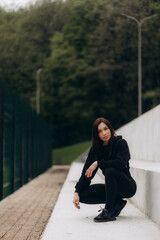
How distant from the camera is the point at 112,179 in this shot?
5.94 meters

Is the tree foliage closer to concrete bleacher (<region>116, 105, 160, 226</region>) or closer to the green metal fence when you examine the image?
the green metal fence

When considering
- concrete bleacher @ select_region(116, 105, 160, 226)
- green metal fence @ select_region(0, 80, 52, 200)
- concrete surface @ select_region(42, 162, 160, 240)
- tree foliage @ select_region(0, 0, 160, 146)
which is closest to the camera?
concrete surface @ select_region(42, 162, 160, 240)

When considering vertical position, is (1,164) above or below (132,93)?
below

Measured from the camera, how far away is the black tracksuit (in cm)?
595

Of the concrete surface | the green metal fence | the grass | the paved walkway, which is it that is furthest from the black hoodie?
the grass

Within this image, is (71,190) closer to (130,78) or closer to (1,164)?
(1,164)

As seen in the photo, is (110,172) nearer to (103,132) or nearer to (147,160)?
(103,132)

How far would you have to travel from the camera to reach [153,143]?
376 inches

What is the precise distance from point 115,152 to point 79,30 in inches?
1775

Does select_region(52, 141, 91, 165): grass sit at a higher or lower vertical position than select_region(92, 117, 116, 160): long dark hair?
lower

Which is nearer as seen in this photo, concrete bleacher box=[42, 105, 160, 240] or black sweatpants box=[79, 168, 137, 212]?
concrete bleacher box=[42, 105, 160, 240]

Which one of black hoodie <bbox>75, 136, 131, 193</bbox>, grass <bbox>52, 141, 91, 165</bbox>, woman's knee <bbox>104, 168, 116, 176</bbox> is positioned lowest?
grass <bbox>52, 141, 91, 165</bbox>

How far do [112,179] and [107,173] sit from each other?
0.09 meters

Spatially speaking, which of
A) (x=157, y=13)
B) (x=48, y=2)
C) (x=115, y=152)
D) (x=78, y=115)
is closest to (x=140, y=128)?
(x=157, y=13)
